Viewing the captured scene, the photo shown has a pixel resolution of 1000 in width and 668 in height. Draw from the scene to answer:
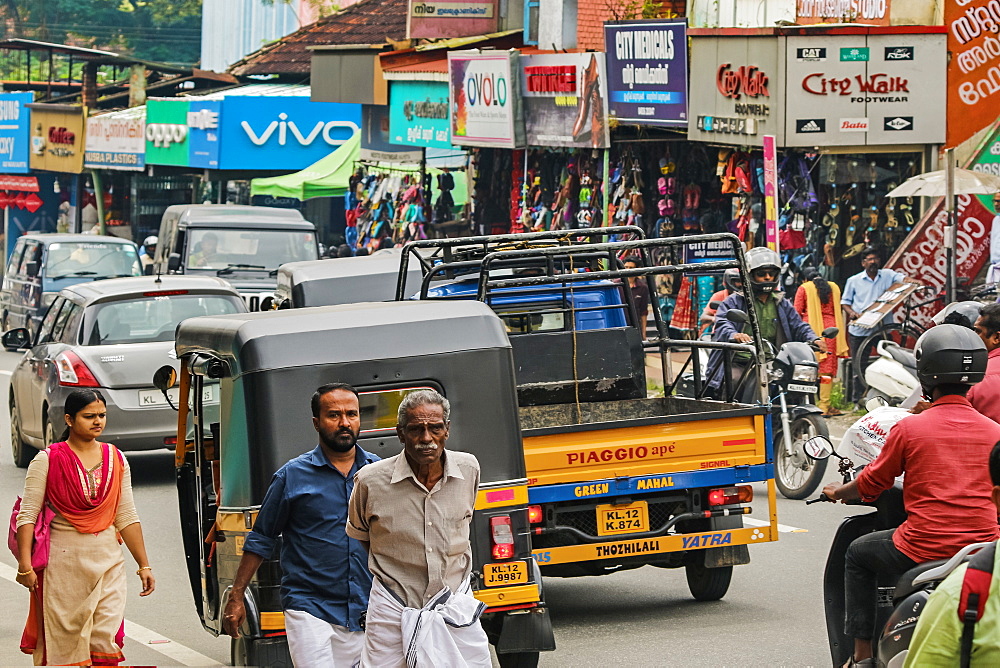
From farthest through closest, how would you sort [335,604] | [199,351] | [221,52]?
[221,52], [199,351], [335,604]

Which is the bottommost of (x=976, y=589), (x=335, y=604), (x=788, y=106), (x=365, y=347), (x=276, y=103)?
(x=335, y=604)

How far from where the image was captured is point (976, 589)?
3158 mm

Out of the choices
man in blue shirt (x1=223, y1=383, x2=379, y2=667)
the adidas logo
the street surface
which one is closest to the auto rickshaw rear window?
the street surface

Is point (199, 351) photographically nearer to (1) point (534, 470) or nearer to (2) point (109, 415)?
(1) point (534, 470)

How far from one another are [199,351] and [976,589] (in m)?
4.31

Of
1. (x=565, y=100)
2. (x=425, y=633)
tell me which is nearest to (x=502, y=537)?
(x=425, y=633)

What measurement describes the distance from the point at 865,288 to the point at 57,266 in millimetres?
13906

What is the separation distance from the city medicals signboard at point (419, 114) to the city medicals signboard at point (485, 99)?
0.91m

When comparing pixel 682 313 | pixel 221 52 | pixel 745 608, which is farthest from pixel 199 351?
pixel 221 52

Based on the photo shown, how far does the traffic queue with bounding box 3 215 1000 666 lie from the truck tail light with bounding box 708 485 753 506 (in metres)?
0.01

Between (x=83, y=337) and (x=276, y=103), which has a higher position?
(x=276, y=103)

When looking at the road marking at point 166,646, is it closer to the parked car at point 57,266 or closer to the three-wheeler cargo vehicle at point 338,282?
the three-wheeler cargo vehicle at point 338,282

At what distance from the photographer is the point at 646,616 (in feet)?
27.8

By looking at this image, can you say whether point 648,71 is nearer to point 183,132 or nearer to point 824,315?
point 824,315
